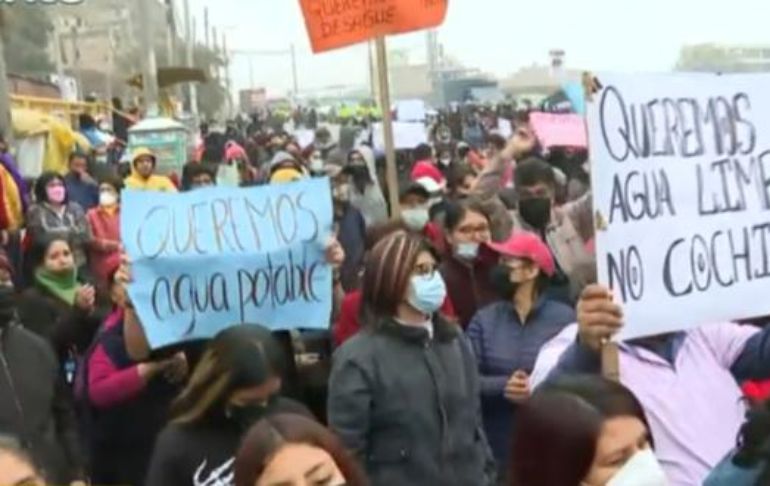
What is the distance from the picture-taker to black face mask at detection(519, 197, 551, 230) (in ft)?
25.7

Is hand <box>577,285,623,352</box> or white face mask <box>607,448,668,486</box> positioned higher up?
hand <box>577,285,623,352</box>

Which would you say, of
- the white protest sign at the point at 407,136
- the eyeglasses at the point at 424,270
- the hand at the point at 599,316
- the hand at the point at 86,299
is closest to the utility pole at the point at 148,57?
the white protest sign at the point at 407,136

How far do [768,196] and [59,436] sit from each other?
2.60 m

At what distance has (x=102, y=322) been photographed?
6117 mm

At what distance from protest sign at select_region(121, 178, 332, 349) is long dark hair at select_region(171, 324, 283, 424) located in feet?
3.82

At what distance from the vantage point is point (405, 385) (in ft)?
15.4

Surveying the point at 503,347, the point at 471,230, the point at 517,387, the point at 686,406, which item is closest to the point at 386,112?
the point at 471,230

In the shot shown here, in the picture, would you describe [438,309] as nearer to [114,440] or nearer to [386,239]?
[386,239]

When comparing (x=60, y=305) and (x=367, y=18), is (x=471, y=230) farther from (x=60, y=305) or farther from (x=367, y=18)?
(x=367, y=18)

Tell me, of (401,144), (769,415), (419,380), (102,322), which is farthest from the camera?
(401,144)

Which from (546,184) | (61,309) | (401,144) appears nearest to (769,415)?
(61,309)

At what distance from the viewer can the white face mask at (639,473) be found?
2984mm

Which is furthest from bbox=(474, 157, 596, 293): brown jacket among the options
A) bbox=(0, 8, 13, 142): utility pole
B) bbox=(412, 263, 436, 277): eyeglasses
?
bbox=(0, 8, 13, 142): utility pole

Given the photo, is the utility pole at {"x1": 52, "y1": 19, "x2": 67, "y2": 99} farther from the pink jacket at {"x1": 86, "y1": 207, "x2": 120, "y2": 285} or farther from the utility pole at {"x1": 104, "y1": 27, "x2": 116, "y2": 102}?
the pink jacket at {"x1": 86, "y1": 207, "x2": 120, "y2": 285}
